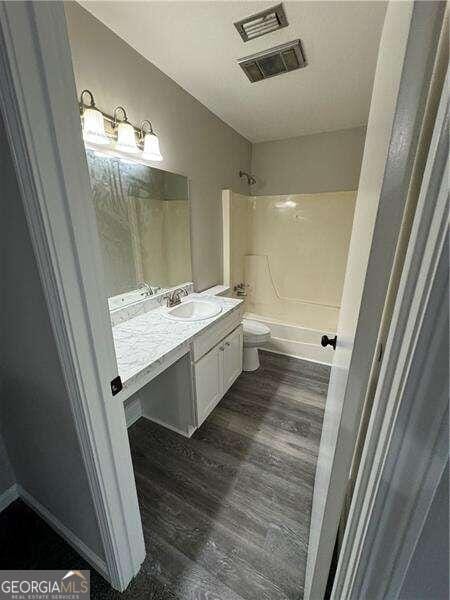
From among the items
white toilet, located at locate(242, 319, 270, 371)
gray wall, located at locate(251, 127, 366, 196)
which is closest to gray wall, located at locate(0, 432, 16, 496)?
white toilet, located at locate(242, 319, 270, 371)

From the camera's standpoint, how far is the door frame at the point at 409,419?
303 mm

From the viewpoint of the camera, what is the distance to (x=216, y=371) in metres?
1.85

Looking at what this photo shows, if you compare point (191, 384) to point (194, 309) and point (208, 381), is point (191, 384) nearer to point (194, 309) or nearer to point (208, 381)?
point (208, 381)

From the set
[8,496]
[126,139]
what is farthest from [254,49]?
[8,496]

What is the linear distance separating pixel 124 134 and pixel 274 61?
3.46 ft

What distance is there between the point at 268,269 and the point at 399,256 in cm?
278

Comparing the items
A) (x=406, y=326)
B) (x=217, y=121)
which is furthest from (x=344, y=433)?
(x=217, y=121)

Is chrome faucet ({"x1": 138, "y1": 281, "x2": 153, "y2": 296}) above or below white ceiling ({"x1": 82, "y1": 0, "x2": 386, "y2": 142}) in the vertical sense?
below

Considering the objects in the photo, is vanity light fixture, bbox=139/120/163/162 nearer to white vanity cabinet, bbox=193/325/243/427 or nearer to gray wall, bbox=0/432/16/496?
white vanity cabinet, bbox=193/325/243/427

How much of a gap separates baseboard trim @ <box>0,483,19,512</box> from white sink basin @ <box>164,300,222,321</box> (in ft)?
4.04

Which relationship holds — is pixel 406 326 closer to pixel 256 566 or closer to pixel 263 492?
pixel 256 566

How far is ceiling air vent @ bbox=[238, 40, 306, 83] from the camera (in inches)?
56.2

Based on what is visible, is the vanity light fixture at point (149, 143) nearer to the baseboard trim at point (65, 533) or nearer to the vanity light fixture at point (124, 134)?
the vanity light fixture at point (124, 134)

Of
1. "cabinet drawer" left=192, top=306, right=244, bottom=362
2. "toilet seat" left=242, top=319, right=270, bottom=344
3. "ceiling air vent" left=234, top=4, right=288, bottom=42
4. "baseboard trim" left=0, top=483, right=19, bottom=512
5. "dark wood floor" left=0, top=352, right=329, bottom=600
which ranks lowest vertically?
"dark wood floor" left=0, top=352, right=329, bottom=600
